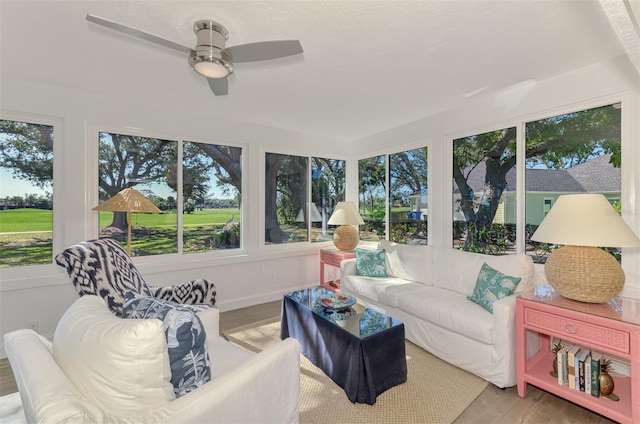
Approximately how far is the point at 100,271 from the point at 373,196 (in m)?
3.75

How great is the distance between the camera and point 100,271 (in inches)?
72.4

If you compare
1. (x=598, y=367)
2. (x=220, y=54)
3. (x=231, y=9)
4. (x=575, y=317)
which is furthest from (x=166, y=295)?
(x=598, y=367)

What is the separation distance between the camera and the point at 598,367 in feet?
6.02

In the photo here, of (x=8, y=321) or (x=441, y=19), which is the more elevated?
(x=441, y=19)

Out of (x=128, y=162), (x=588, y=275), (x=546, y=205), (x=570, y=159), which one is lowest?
(x=588, y=275)

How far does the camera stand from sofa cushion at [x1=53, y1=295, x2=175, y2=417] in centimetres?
97

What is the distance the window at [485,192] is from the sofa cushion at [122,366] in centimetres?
324

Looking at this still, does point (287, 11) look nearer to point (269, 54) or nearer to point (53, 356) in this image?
point (269, 54)

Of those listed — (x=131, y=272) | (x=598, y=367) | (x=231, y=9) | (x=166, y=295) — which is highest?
(x=231, y=9)

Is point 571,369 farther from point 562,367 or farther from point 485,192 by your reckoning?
point 485,192

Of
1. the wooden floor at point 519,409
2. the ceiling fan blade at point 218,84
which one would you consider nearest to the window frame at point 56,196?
the wooden floor at point 519,409

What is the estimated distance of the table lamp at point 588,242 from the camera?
1.79 m

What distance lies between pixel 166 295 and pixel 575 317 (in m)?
2.97

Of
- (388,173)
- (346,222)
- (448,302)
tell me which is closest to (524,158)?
(448,302)
